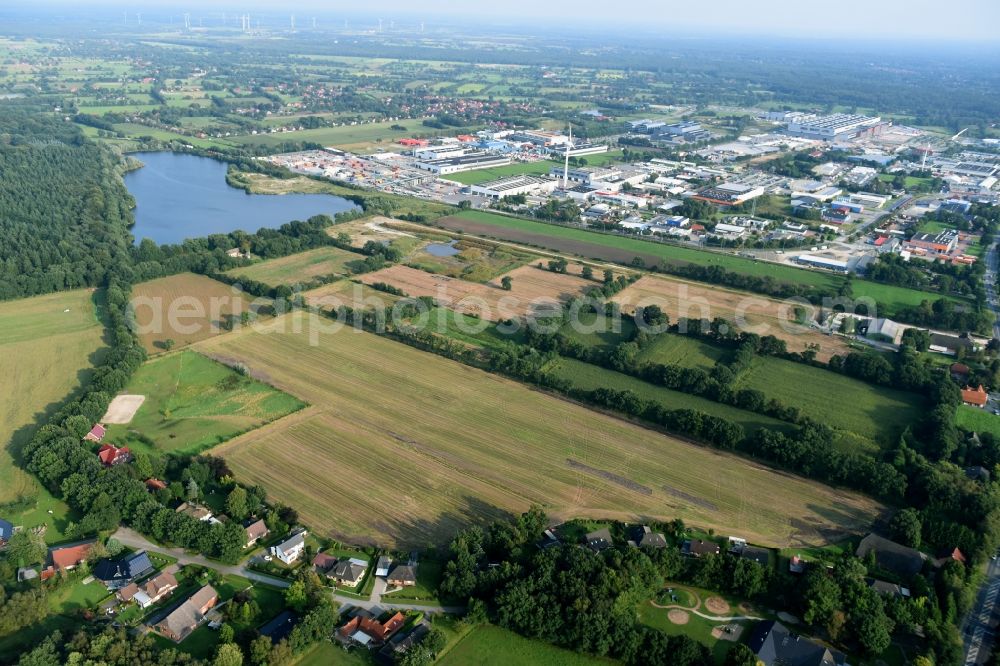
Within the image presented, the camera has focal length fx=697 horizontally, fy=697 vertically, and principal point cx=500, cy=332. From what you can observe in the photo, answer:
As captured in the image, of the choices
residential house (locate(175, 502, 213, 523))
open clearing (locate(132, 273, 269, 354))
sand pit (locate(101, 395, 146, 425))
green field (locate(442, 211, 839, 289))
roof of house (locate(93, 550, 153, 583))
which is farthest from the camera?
green field (locate(442, 211, 839, 289))

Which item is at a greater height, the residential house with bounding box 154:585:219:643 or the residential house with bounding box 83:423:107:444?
the residential house with bounding box 83:423:107:444

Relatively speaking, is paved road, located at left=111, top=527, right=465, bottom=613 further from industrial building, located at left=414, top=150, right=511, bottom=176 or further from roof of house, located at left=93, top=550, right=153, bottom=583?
industrial building, located at left=414, top=150, right=511, bottom=176

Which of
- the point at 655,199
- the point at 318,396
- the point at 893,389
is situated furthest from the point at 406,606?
the point at 655,199

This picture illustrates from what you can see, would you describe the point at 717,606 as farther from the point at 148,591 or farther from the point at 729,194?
the point at 729,194

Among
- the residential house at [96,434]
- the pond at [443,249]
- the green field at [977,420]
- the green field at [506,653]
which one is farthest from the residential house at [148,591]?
the pond at [443,249]

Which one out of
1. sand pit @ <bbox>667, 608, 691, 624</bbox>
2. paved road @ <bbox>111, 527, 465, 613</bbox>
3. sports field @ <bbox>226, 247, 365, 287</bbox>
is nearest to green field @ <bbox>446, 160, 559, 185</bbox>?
sports field @ <bbox>226, 247, 365, 287</bbox>

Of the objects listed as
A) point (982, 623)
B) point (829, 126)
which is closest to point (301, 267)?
point (982, 623)
